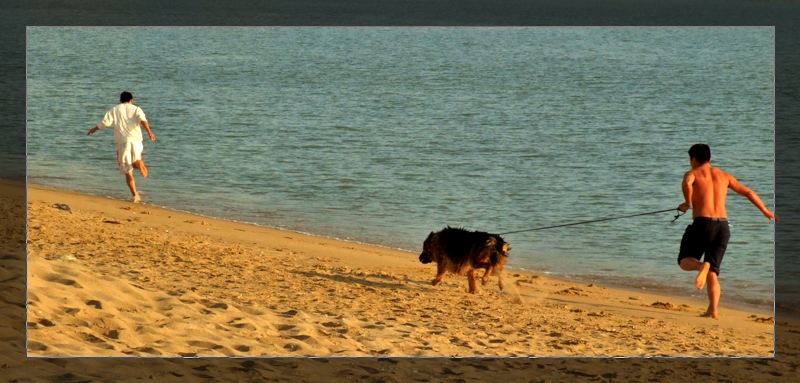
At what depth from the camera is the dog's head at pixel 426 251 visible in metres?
8.24

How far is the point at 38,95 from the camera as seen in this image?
22.9 feet

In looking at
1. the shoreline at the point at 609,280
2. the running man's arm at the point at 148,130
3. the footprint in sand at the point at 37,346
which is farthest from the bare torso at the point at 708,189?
the footprint in sand at the point at 37,346

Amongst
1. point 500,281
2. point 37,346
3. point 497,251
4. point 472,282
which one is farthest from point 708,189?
point 37,346

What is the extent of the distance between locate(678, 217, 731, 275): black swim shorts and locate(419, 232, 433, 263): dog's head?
6.53 ft

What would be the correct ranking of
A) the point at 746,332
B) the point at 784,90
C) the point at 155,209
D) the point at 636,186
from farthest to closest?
the point at 784,90 < the point at 155,209 < the point at 636,186 < the point at 746,332

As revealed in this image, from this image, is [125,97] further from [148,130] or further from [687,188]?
[687,188]

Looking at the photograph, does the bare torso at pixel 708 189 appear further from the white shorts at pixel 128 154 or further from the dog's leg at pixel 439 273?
the white shorts at pixel 128 154

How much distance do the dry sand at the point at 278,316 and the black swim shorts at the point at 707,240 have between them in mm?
394

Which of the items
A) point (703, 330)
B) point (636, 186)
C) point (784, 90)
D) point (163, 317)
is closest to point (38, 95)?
point (163, 317)

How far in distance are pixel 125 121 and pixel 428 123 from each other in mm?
2041

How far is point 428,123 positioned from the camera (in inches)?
304

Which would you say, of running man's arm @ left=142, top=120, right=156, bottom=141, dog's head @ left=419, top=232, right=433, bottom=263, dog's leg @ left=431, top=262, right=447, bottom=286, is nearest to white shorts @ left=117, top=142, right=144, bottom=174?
running man's arm @ left=142, top=120, right=156, bottom=141

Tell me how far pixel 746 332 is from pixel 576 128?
1.75 m

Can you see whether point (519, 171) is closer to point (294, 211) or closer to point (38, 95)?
point (294, 211)
